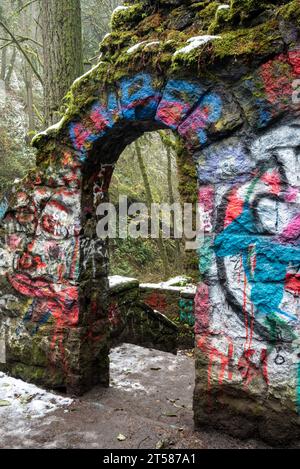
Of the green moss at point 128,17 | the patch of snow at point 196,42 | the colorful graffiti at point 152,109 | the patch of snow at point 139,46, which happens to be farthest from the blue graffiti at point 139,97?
the green moss at point 128,17

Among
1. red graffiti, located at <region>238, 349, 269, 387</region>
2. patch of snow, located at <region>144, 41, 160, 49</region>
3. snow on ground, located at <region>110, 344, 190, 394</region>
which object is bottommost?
snow on ground, located at <region>110, 344, 190, 394</region>

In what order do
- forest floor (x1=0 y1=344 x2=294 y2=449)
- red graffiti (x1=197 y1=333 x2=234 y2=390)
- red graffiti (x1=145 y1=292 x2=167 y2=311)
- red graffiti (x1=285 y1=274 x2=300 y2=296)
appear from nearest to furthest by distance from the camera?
red graffiti (x1=285 y1=274 x2=300 y2=296) → red graffiti (x1=197 y1=333 x2=234 y2=390) → forest floor (x1=0 y1=344 x2=294 y2=449) → red graffiti (x1=145 y1=292 x2=167 y2=311)

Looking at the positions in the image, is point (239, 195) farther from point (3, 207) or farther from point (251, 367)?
point (3, 207)

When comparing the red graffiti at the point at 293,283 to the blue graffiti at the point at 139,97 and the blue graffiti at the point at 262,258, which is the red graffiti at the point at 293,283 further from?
the blue graffiti at the point at 139,97

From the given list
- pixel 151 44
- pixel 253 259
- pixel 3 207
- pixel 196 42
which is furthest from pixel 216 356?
pixel 3 207

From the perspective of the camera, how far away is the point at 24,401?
3.32 meters

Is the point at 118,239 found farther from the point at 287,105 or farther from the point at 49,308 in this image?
the point at 287,105

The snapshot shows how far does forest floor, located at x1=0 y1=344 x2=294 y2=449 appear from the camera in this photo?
2.67 meters

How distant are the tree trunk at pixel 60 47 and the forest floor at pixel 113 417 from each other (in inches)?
139

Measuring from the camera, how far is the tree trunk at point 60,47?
5.32 metres

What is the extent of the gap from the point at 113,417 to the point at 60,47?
4.55 m

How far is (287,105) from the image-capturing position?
2.33m

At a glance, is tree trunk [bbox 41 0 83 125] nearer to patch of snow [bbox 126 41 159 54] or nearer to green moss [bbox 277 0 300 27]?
patch of snow [bbox 126 41 159 54]

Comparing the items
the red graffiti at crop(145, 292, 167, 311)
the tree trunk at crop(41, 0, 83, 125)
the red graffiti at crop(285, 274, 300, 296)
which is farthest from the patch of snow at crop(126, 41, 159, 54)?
the red graffiti at crop(145, 292, 167, 311)
